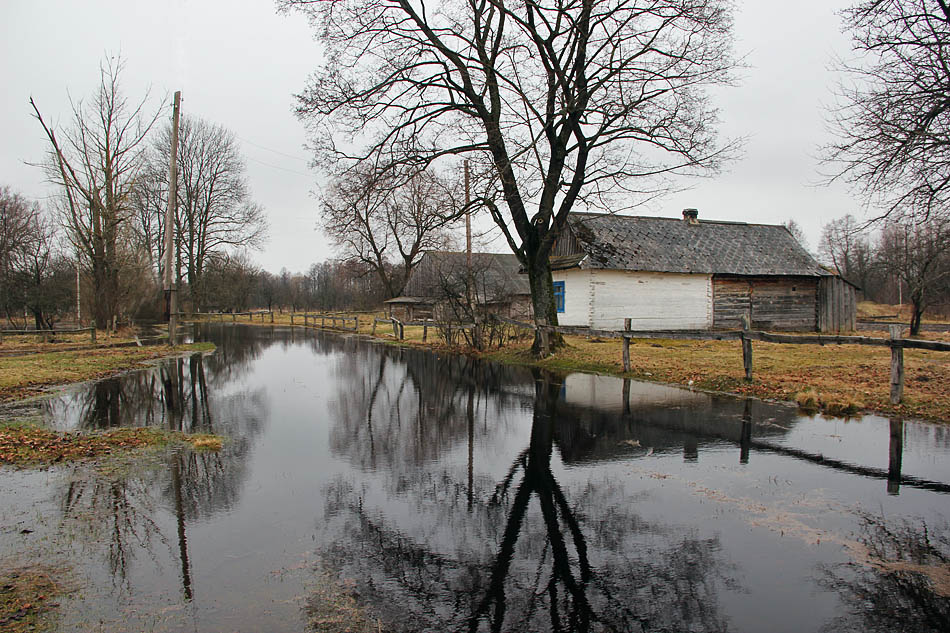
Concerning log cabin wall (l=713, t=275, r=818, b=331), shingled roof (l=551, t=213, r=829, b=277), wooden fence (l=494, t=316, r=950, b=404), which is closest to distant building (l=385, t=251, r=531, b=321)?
shingled roof (l=551, t=213, r=829, b=277)

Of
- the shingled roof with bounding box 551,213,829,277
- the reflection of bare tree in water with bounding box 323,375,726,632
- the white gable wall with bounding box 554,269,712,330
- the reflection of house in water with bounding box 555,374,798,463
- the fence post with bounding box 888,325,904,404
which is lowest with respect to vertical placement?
the reflection of bare tree in water with bounding box 323,375,726,632

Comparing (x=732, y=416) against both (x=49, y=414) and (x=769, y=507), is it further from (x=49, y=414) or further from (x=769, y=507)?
(x=49, y=414)

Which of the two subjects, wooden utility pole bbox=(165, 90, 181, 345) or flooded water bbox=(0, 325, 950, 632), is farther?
wooden utility pole bbox=(165, 90, 181, 345)

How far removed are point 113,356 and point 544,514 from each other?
64.9 feet

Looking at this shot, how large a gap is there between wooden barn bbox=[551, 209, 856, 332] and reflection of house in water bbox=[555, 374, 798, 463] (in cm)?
1341

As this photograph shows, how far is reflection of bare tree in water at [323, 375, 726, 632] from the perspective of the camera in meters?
3.73

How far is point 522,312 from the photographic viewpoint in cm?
4172

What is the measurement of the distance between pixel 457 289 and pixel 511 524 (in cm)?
1767

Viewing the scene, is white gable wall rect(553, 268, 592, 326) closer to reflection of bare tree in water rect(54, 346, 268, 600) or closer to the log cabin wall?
the log cabin wall

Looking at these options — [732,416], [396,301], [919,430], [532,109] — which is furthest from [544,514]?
[396,301]

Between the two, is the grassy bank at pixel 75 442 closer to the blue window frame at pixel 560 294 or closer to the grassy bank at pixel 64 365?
the grassy bank at pixel 64 365

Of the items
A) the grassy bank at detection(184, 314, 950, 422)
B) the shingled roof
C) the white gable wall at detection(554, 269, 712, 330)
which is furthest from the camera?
the shingled roof

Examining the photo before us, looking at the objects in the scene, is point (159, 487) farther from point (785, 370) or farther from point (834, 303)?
point (834, 303)

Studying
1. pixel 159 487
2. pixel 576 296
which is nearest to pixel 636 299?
pixel 576 296
